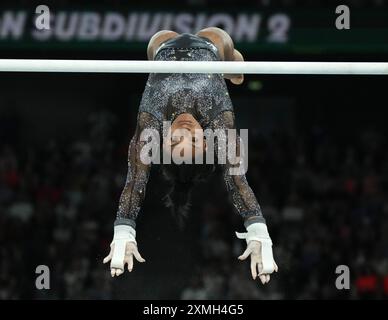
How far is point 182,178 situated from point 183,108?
49 cm

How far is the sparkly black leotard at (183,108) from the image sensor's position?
5.98m

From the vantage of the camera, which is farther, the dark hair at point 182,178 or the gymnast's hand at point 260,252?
the dark hair at point 182,178

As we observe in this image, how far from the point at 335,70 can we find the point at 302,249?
4.73 meters

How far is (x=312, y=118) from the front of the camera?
11.6 m

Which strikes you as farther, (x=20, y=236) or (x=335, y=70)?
(x=20, y=236)

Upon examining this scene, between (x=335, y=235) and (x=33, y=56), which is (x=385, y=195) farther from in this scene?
(x=33, y=56)

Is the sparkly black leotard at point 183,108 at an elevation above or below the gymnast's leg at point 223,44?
below

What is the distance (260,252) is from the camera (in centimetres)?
592

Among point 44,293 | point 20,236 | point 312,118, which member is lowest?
point 44,293

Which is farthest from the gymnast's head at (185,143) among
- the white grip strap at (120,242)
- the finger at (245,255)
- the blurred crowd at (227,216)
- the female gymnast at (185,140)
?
the blurred crowd at (227,216)

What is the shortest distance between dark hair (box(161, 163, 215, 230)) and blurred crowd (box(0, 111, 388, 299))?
2.77 meters

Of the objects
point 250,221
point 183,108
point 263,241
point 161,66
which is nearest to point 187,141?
point 183,108

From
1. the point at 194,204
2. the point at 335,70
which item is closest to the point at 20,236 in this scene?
the point at 194,204

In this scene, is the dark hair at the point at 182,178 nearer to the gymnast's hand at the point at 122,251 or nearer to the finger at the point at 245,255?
the gymnast's hand at the point at 122,251
